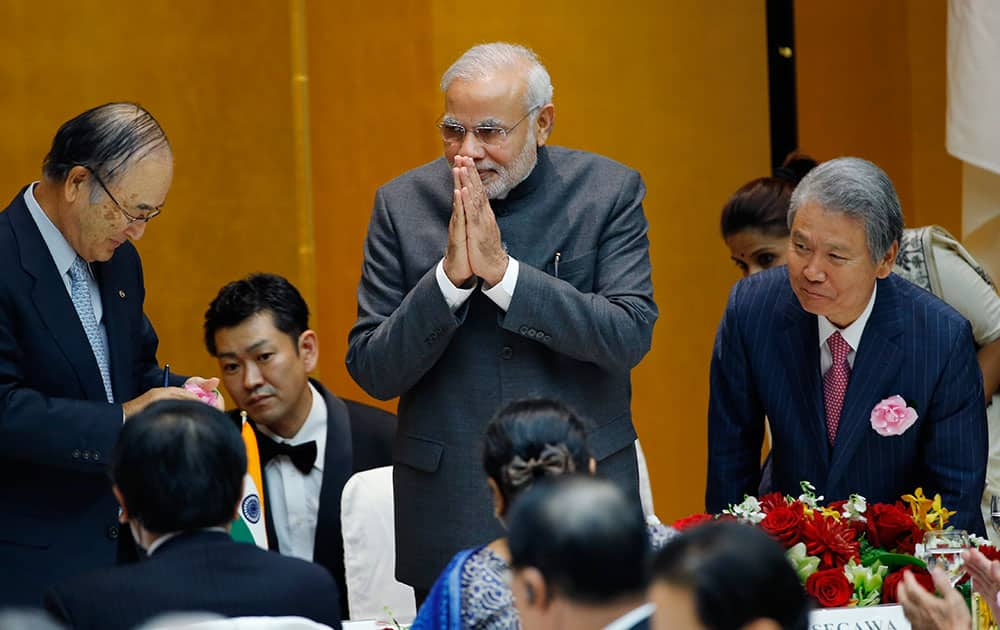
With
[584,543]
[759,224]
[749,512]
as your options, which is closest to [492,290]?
[749,512]

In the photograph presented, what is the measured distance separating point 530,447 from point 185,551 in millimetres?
552

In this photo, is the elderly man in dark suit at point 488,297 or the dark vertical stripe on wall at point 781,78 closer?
the elderly man in dark suit at point 488,297

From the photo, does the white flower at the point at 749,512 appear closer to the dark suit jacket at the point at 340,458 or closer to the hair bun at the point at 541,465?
the hair bun at the point at 541,465

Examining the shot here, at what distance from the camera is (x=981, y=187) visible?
509 cm

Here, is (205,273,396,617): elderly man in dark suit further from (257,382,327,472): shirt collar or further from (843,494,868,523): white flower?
(843,494,868,523): white flower

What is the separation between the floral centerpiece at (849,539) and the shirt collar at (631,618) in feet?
2.67

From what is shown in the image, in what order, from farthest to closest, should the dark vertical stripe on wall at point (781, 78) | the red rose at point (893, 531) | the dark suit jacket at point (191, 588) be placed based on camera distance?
the dark vertical stripe on wall at point (781, 78) < the red rose at point (893, 531) < the dark suit jacket at point (191, 588)

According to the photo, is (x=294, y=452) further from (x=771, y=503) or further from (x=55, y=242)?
(x=771, y=503)

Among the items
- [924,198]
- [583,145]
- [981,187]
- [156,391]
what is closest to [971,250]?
[981,187]

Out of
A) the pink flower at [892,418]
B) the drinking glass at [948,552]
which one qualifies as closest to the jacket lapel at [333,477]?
the pink flower at [892,418]

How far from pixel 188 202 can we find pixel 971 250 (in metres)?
2.44

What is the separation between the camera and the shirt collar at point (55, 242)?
133 inches

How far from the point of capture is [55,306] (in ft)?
11.0

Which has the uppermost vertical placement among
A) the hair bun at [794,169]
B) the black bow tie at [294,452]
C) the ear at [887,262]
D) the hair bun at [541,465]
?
the hair bun at [541,465]
